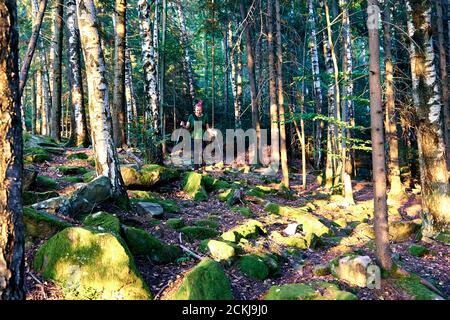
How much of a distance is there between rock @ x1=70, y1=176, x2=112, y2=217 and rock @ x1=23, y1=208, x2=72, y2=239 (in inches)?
33.3

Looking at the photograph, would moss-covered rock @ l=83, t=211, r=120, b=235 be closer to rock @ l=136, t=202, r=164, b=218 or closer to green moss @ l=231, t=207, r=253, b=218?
rock @ l=136, t=202, r=164, b=218

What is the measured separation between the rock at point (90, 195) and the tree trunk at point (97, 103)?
222mm

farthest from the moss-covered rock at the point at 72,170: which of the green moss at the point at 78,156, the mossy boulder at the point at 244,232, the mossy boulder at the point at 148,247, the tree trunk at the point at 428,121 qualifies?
the tree trunk at the point at 428,121

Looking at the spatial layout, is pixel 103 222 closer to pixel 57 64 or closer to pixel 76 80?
pixel 76 80

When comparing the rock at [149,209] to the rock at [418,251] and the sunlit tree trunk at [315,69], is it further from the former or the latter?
the sunlit tree trunk at [315,69]

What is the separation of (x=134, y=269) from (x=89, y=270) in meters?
0.56

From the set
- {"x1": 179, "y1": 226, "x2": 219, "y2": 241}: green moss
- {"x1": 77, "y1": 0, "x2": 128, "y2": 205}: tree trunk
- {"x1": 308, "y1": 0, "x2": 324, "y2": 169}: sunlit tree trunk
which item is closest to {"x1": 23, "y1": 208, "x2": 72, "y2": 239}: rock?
{"x1": 77, "y1": 0, "x2": 128, "y2": 205}: tree trunk

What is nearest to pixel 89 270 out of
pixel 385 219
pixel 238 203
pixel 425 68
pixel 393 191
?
pixel 385 219

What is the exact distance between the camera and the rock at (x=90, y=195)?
20.2ft

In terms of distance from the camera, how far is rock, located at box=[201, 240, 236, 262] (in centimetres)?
584

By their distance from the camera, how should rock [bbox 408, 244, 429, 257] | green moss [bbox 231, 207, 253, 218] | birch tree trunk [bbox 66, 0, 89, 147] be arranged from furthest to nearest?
birch tree trunk [bbox 66, 0, 89, 147] < green moss [bbox 231, 207, 253, 218] < rock [bbox 408, 244, 429, 257]

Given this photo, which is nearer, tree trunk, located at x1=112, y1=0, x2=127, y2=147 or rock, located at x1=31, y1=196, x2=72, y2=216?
rock, located at x1=31, y1=196, x2=72, y2=216

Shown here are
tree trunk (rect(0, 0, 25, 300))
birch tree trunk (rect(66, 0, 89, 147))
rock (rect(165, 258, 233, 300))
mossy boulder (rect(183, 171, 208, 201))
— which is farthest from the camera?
birch tree trunk (rect(66, 0, 89, 147))
